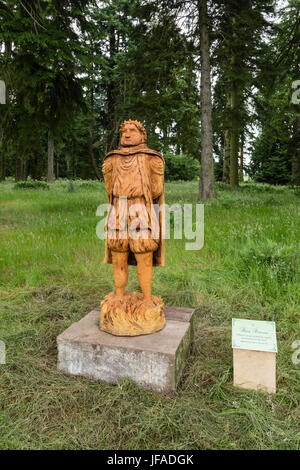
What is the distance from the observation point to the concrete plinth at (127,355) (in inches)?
94.3

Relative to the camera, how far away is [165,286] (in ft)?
14.0

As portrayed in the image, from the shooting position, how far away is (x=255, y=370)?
2402 mm

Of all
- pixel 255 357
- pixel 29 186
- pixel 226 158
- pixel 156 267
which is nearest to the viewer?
pixel 255 357

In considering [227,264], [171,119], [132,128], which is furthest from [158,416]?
[171,119]

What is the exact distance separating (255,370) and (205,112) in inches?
347

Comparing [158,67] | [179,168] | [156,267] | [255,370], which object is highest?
[158,67]

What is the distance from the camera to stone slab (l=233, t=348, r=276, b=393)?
93.7 inches

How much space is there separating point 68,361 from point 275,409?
1.63 meters

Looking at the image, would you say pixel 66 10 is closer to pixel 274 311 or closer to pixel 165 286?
pixel 165 286

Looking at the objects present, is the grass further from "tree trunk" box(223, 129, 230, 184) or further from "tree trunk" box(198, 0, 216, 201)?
"tree trunk" box(223, 129, 230, 184)

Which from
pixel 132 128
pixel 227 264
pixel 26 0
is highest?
pixel 26 0

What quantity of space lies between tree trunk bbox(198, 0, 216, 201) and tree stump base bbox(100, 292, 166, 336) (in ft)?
24.6

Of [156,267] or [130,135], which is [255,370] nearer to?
[130,135]

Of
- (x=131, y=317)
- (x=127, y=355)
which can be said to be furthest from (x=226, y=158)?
(x=127, y=355)
